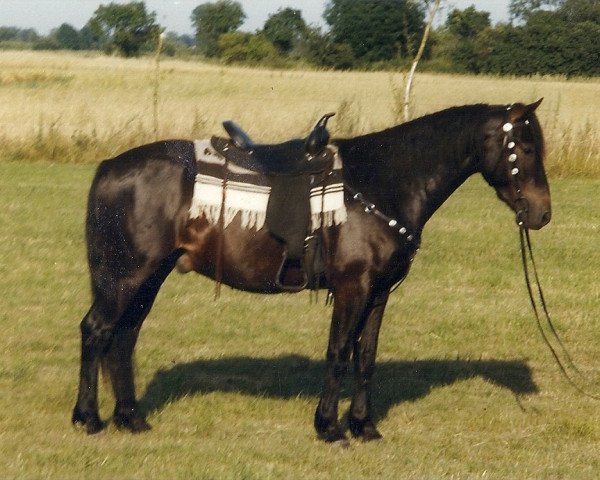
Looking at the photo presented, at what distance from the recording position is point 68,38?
9144 centimetres

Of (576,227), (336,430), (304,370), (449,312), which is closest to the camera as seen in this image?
(336,430)

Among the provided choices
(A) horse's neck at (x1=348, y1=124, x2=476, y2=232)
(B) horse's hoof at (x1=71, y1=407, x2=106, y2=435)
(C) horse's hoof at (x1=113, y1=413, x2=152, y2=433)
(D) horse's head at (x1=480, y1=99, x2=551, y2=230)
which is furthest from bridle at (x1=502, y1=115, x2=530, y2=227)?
(B) horse's hoof at (x1=71, y1=407, x2=106, y2=435)

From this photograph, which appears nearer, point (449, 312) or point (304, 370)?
point (304, 370)

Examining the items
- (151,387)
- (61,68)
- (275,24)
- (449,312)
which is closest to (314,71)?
(275,24)

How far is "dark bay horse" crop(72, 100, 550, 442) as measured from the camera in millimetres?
6086

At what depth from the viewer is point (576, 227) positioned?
14.9 metres

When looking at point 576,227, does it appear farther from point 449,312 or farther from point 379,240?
point 379,240

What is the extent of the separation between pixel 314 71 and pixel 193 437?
32254 mm

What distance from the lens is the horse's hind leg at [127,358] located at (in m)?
6.54

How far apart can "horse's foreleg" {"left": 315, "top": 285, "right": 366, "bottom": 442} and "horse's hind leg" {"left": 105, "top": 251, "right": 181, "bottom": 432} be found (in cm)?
106

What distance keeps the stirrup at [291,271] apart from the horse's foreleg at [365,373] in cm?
46

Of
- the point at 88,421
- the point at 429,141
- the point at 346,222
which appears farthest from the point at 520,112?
the point at 88,421

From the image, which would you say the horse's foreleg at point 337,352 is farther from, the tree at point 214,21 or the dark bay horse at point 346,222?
the tree at point 214,21

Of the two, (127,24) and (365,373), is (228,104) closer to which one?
(127,24)
